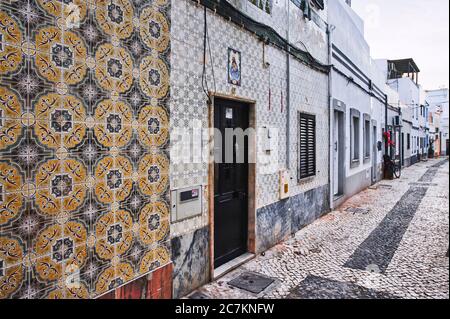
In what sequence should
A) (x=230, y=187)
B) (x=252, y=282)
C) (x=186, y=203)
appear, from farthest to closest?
(x=230, y=187) < (x=252, y=282) < (x=186, y=203)

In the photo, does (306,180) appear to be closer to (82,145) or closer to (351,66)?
(82,145)

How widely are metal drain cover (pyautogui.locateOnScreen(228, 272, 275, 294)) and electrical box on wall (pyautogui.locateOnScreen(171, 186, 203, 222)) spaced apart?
39.4 inches

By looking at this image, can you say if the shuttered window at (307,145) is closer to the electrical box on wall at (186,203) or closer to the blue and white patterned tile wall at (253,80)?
the blue and white patterned tile wall at (253,80)

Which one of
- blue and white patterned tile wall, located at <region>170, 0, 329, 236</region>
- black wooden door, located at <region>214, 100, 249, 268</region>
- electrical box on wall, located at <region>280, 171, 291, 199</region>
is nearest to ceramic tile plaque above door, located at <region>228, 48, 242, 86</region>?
blue and white patterned tile wall, located at <region>170, 0, 329, 236</region>

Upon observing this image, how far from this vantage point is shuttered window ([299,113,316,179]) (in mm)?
6086

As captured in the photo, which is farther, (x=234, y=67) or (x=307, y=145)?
(x=307, y=145)

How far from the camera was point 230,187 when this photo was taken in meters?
4.23

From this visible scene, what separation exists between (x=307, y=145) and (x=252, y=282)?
3474 mm

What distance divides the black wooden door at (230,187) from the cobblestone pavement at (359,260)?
36 cm

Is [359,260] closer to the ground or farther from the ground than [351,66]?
closer to the ground

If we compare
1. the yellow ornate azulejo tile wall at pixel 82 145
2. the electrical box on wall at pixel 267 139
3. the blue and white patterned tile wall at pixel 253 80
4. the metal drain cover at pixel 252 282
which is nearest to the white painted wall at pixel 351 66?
the blue and white patterned tile wall at pixel 253 80

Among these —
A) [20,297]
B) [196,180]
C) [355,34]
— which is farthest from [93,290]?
[355,34]

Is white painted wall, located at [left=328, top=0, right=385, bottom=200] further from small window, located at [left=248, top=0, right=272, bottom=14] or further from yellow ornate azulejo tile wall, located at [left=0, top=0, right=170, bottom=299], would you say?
yellow ornate azulejo tile wall, located at [left=0, top=0, right=170, bottom=299]

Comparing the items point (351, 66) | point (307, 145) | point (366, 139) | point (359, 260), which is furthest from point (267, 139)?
point (366, 139)
